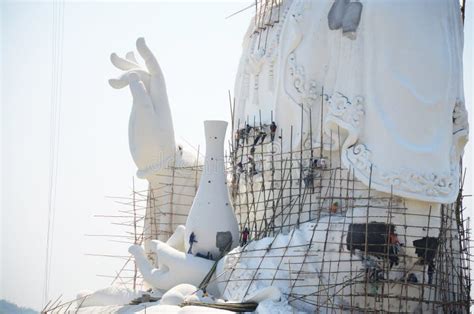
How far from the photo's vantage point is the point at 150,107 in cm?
1497

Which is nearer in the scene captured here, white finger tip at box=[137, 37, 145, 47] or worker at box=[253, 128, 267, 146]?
worker at box=[253, 128, 267, 146]

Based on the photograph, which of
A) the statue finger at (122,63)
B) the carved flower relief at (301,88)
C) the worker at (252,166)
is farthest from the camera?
the statue finger at (122,63)

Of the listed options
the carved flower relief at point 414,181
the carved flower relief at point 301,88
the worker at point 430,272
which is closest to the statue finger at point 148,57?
the carved flower relief at point 301,88

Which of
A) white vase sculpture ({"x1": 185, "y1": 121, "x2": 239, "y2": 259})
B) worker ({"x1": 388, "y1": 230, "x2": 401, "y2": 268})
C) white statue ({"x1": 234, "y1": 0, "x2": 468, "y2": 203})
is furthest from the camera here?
white vase sculpture ({"x1": 185, "y1": 121, "x2": 239, "y2": 259})

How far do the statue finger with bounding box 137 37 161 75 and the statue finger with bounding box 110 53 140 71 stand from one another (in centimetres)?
26

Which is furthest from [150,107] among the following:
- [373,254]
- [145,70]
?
[373,254]

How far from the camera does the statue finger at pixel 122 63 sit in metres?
15.4

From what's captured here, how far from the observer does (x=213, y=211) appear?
534 inches

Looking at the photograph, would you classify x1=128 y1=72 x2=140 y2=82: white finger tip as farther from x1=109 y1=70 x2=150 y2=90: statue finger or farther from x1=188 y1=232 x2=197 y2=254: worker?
x1=188 y1=232 x2=197 y2=254: worker

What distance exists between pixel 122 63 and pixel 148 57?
50 cm

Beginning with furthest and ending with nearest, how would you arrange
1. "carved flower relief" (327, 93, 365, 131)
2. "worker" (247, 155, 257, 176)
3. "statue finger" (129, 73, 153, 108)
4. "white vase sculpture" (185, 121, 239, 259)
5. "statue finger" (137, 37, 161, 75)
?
"statue finger" (137, 37, 161, 75), "statue finger" (129, 73, 153, 108), "worker" (247, 155, 257, 176), "white vase sculpture" (185, 121, 239, 259), "carved flower relief" (327, 93, 365, 131)

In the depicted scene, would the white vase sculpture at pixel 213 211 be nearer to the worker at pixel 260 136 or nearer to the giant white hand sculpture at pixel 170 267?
the giant white hand sculpture at pixel 170 267

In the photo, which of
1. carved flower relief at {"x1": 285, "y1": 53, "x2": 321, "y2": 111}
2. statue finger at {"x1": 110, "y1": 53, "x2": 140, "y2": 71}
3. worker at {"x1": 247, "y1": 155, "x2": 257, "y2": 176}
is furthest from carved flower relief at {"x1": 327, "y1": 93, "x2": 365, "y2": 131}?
statue finger at {"x1": 110, "y1": 53, "x2": 140, "y2": 71}

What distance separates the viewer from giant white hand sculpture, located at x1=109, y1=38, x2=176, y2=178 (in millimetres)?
14906
